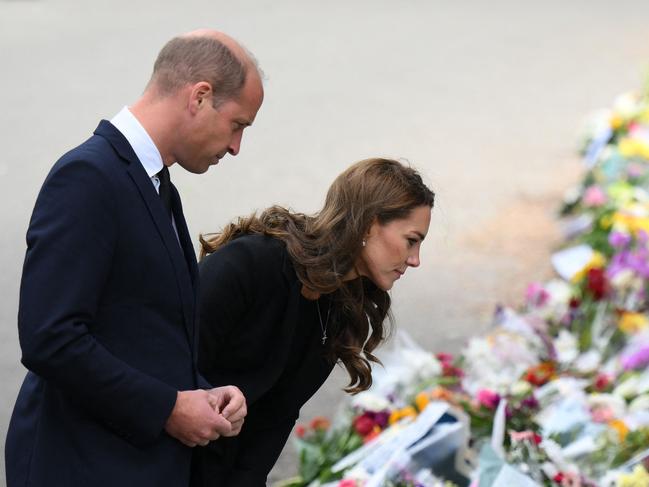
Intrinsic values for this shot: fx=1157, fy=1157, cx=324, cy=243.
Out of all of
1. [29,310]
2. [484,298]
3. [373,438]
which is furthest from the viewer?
[484,298]

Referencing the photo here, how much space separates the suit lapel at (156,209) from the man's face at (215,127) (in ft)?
0.26

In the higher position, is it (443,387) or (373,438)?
(443,387)

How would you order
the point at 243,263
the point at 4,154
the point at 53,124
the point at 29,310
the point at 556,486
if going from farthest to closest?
the point at 53,124 < the point at 4,154 < the point at 556,486 < the point at 243,263 < the point at 29,310

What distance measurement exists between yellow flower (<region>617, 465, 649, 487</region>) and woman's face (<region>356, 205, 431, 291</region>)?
1.09 m

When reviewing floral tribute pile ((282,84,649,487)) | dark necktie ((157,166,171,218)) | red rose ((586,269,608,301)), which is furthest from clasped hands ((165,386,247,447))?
red rose ((586,269,608,301))

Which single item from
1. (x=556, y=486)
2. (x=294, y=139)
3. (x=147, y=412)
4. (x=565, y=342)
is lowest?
(x=147, y=412)

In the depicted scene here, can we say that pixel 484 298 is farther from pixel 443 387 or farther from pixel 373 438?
pixel 373 438

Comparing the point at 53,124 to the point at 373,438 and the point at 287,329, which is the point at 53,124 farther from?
the point at 287,329

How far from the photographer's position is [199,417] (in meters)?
1.83

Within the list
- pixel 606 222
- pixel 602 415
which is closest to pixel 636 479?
pixel 602 415

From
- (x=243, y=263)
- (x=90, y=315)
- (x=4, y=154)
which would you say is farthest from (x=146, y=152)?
(x=4, y=154)

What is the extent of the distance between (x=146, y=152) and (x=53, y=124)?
5.97 m

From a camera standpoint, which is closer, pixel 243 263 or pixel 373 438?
pixel 243 263

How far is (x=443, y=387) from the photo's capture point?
411cm
